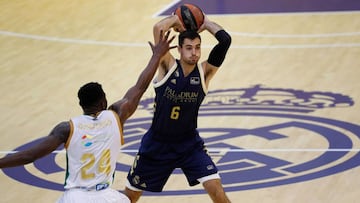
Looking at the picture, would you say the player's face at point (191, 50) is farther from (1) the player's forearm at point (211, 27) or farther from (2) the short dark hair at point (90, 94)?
(2) the short dark hair at point (90, 94)

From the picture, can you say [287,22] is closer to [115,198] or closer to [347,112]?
[347,112]

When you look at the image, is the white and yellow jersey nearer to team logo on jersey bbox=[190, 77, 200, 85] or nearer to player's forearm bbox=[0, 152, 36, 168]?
player's forearm bbox=[0, 152, 36, 168]

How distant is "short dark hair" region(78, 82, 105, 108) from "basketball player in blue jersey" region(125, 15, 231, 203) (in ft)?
5.97

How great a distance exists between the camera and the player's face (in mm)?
7789

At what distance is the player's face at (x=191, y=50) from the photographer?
7.79 m

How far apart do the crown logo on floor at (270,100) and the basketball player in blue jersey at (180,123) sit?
4.83 metres

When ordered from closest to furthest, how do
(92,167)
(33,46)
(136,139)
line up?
(92,167)
(136,139)
(33,46)

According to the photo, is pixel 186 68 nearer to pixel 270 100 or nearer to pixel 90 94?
pixel 90 94

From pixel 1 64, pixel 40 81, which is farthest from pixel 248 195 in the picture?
pixel 1 64

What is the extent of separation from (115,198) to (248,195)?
3598 mm

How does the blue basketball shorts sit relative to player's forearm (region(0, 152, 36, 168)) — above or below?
below

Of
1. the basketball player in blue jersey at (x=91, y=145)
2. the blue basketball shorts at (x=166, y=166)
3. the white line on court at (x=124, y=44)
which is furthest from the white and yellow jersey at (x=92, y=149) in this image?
the white line on court at (x=124, y=44)

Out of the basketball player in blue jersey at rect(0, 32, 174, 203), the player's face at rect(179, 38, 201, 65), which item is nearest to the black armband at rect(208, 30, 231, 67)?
the player's face at rect(179, 38, 201, 65)

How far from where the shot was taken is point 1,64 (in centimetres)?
1587
